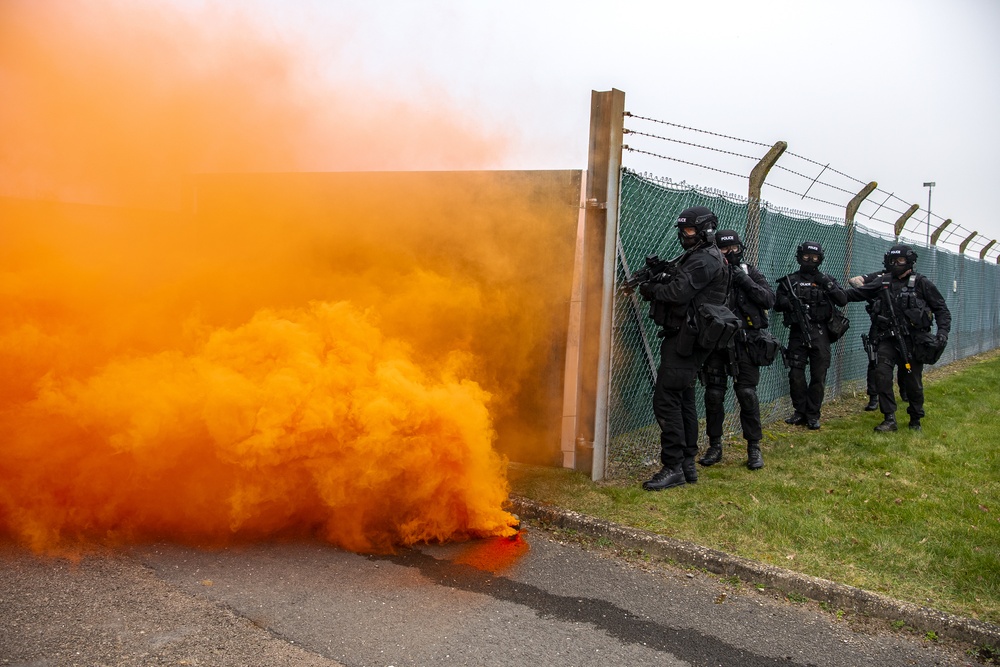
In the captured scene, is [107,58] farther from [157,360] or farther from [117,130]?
[157,360]

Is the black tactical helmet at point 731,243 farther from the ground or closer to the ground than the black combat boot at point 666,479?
farther from the ground

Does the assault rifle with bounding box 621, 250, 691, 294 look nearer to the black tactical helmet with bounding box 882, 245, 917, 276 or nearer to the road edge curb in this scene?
the road edge curb

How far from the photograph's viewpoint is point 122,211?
573 centimetres

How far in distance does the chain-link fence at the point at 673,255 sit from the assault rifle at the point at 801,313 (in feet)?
0.80

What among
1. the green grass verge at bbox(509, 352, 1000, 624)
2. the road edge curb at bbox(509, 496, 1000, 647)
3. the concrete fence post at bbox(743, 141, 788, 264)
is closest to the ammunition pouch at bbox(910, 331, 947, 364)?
the green grass verge at bbox(509, 352, 1000, 624)

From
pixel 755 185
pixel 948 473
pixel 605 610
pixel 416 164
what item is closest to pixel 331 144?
pixel 416 164

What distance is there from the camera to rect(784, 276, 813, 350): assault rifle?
26.2 feet

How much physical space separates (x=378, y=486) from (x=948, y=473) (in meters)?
4.60

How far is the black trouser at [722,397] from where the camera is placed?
6312 mm

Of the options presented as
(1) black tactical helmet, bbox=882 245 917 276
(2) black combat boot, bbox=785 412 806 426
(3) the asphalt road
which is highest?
(1) black tactical helmet, bbox=882 245 917 276

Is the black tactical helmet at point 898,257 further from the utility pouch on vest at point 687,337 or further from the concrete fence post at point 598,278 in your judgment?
the concrete fence post at point 598,278

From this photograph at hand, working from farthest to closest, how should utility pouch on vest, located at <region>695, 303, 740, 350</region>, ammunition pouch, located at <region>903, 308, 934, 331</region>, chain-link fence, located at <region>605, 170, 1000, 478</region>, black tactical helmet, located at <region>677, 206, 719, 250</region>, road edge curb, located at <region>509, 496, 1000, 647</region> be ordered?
ammunition pouch, located at <region>903, 308, 934, 331</region>
chain-link fence, located at <region>605, 170, 1000, 478</region>
black tactical helmet, located at <region>677, 206, 719, 250</region>
utility pouch on vest, located at <region>695, 303, 740, 350</region>
road edge curb, located at <region>509, 496, 1000, 647</region>

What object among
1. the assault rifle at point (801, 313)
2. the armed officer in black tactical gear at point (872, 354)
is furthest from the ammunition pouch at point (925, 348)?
the assault rifle at point (801, 313)

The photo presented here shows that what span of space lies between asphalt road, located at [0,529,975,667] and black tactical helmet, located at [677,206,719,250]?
235 cm
